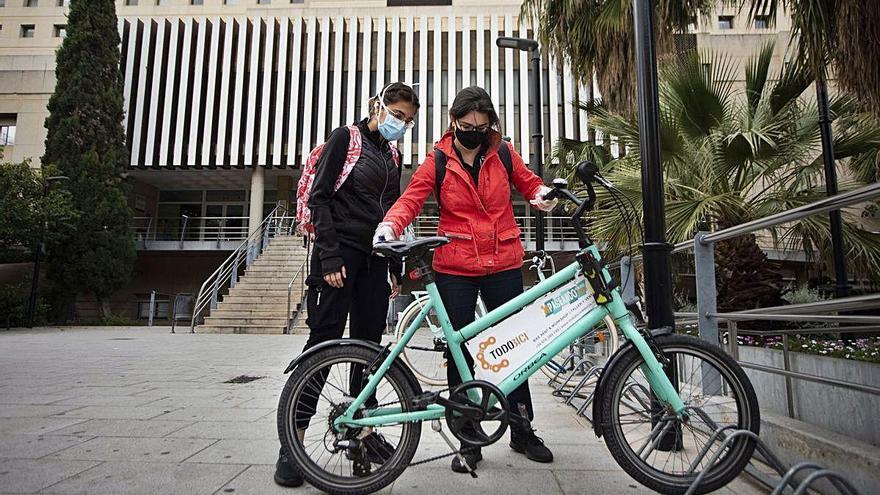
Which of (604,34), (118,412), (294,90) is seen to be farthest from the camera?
(294,90)

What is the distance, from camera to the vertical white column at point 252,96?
22.0 metres

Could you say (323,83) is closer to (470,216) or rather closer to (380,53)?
(380,53)

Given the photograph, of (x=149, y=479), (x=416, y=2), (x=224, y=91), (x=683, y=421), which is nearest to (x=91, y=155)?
(x=224, y=91)

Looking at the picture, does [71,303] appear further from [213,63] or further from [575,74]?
[575,74]

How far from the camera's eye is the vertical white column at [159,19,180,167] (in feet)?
72.4

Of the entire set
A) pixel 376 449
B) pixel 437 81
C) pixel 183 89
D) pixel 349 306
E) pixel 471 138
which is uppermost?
pixel 437 81

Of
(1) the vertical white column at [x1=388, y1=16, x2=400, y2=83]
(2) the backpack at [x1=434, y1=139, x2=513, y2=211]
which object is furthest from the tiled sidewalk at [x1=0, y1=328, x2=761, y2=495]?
(1) the vertical white column at [x1=388, y1=16, x2=400, y2=83]

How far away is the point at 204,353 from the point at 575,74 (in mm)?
7463

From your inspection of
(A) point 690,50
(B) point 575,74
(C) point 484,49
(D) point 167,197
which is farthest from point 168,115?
(A) point 690,50

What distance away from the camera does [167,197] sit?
87.1 ft

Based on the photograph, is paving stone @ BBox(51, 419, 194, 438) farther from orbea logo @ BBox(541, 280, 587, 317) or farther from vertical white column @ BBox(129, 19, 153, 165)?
vertical white column @ BBox(129, 19, 153, 165)

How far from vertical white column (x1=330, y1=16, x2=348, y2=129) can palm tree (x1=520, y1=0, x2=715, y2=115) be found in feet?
52.1

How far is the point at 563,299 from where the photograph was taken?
2.36 metres

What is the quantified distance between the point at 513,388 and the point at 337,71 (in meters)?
22.8
